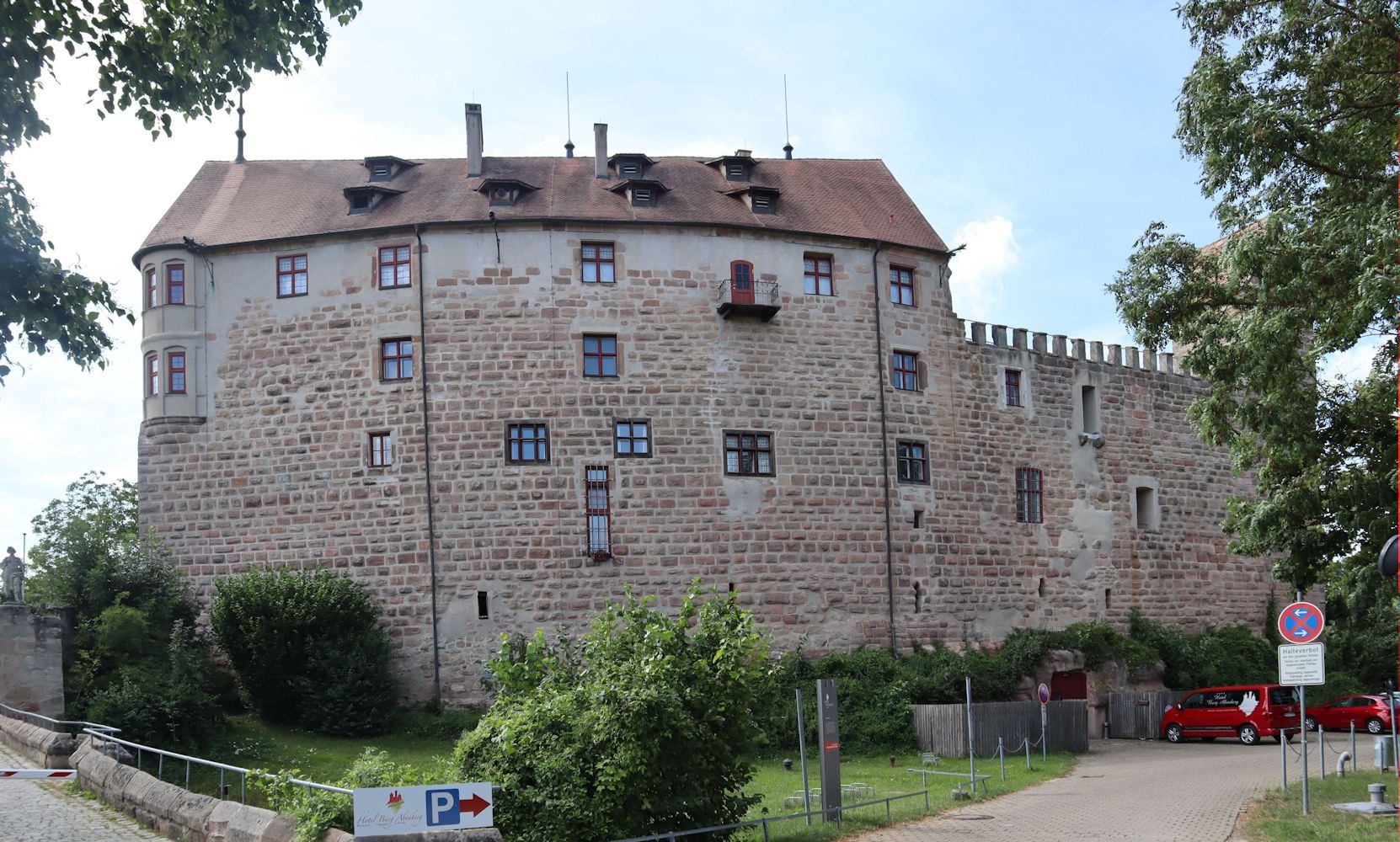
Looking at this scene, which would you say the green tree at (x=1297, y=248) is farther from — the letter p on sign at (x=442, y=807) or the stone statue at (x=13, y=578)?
the stone statue at (x=13, y=578)

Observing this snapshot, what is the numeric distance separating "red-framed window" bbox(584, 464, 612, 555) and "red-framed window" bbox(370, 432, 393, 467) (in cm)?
446

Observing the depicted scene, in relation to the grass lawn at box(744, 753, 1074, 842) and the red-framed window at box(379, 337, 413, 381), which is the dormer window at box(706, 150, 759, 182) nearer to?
the red-framed window at box(379, 337, 413, 381)

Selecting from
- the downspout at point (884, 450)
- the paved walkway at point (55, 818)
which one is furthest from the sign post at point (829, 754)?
the downspout at point (884, 450)

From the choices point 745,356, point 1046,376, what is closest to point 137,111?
point 745,356

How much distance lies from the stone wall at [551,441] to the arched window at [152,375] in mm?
441

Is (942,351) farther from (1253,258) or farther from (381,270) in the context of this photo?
(1253,258)

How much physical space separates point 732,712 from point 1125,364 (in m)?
27.3

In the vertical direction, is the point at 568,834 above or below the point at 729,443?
below

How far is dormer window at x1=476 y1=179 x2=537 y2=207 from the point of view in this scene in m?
32.8

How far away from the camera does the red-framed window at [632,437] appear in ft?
105

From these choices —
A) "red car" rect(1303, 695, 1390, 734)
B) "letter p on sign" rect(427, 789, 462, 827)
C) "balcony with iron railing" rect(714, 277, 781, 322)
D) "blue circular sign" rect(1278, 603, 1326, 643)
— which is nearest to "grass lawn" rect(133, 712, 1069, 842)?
"blue circular sign" rect(1278, 603, 1326, 643)

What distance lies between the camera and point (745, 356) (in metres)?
32.8

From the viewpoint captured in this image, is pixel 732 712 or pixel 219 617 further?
pixel 219 617

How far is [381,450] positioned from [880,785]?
14.6 meters
